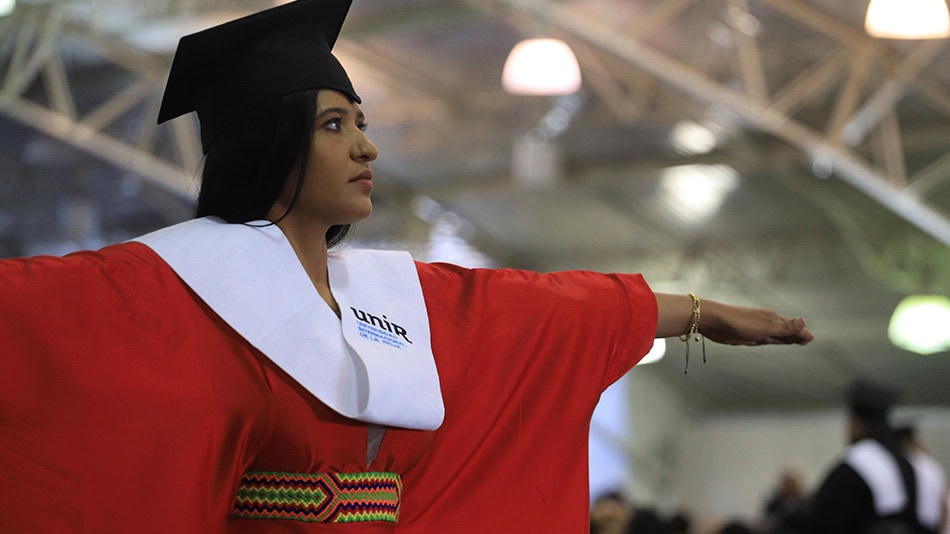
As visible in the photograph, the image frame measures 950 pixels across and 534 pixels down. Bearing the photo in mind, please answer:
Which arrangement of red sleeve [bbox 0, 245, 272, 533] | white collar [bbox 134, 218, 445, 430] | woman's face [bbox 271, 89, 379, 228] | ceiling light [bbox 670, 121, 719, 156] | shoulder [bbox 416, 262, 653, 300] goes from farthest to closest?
ceiling light [bbox 670, 121, 719, 156]
shoulder [bbox 416, 262, 653, 300]
woman's face [bbox 271, 89, 379, 228]
white collar [bbox 134, 218, 445, 430]
red sleeve [bbox 0, 245, 272, 533]

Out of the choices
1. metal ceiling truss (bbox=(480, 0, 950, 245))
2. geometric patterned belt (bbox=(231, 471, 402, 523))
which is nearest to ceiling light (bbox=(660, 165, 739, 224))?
metal ceiling truss (bbox=(480, 0, 950, 245))

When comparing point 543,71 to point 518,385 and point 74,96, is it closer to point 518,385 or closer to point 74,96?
point 518,385

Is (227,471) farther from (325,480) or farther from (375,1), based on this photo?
(375,1)

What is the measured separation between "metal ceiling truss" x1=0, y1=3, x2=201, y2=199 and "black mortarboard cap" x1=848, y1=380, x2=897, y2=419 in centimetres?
689

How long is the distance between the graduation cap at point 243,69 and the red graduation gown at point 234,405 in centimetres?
24

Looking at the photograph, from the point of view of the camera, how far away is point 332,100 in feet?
5.67

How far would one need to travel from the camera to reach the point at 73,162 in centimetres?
1359

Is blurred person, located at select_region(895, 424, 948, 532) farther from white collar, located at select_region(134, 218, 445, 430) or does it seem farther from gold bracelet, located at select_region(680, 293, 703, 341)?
white collar, located at select_region(134, 218, 445, 430)

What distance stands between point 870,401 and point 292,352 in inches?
113

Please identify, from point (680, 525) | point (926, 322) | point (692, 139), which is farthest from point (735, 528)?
point (692, 139)

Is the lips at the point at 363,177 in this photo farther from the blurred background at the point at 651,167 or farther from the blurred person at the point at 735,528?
the blurred background at the point at 651,167

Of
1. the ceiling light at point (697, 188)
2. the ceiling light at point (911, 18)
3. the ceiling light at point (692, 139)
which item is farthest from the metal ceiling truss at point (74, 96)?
the ceiling light at point (911, 18)

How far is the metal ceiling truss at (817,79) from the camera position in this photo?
7.90 m

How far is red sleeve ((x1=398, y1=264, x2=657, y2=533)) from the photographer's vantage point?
70.5 inches
